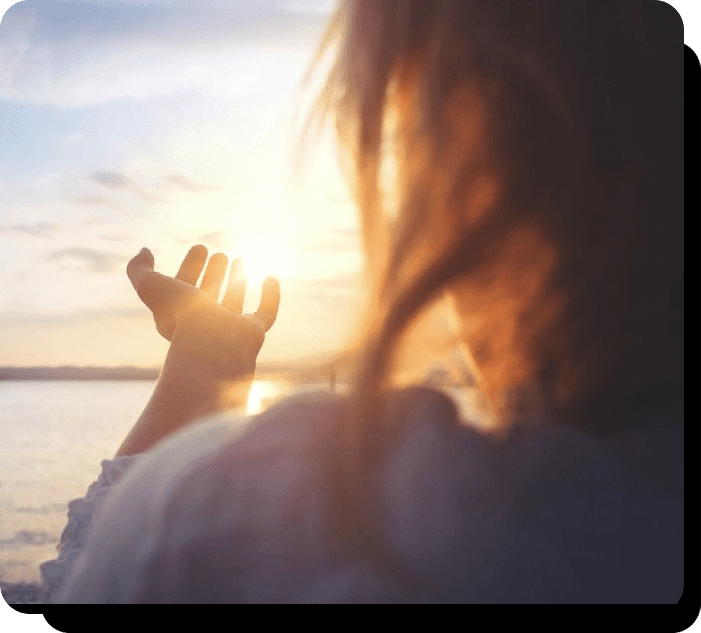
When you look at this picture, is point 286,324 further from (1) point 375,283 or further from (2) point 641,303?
(2) point 641,303

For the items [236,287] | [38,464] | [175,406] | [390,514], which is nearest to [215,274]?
[236,287]

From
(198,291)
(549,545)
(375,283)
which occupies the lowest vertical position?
(198,291)

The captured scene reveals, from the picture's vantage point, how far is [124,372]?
945mm

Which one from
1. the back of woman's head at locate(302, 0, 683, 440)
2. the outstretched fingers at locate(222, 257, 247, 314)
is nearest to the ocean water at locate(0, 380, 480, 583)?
the outstretched fingers at locate(222, 257, 247, 314)

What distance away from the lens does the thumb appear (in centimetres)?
92

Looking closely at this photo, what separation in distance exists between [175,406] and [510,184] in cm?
55

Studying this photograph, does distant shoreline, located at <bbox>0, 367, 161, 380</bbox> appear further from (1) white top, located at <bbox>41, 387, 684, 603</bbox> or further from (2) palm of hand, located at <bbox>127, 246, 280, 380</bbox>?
(1) white top, located at <bbox>41, 387, 684, 603</bbox>

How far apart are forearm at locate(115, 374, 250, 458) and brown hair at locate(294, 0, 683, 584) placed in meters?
0.35

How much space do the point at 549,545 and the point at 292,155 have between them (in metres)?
0.51

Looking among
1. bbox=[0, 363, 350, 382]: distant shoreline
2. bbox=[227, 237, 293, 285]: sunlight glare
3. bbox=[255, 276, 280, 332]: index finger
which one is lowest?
bbox=[0, 363, 350, 382]: distant shoreline

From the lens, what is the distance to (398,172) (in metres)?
0.60

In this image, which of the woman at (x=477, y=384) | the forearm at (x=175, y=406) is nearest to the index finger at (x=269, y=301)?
the forearm at (x=175, y=406)

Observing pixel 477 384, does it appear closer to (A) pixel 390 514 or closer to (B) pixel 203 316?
(A) pixel 390 514
